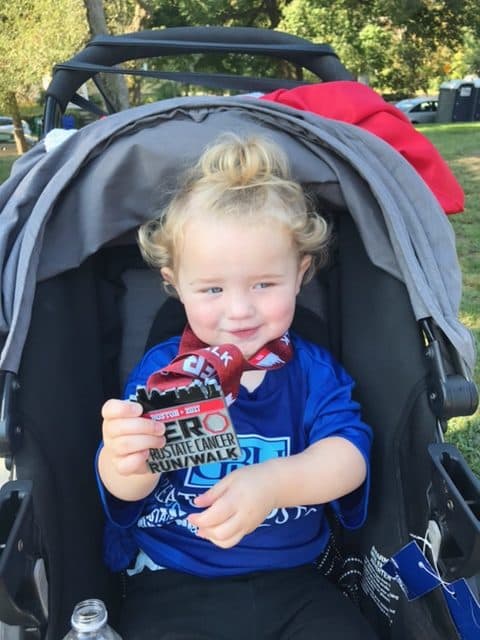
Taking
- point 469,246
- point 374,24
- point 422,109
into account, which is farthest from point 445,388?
point 422,109

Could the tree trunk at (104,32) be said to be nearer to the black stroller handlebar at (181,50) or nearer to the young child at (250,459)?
the black stroller handlebar at (181,50)

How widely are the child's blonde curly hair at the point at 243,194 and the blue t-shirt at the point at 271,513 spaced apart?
0.32m

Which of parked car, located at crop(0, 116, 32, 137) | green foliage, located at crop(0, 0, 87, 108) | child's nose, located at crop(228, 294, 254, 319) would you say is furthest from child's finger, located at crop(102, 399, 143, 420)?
parked car, located at crop(0, 116, 32, 137)

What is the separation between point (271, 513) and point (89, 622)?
Answer: 447mm

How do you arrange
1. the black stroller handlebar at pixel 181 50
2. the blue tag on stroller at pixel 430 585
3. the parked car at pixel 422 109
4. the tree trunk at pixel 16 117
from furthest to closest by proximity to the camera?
the parked car at pixel 422 109, the tree trunk at pixel 16 117, the black stroller handlebar at pixel 181 50, the blue tag on stroller at pixel 430 585

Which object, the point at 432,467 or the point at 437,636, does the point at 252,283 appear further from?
the point at 437,636

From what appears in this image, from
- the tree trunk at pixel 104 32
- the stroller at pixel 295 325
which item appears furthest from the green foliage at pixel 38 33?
the stroller at pixel 295 325

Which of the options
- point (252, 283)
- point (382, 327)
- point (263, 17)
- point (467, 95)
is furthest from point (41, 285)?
point (467, 95)

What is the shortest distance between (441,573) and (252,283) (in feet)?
2.11

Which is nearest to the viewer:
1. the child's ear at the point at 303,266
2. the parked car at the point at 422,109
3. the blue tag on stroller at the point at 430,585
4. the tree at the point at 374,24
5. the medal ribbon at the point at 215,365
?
the medal ribbon at the point at 215,365

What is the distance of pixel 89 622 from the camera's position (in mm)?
1187

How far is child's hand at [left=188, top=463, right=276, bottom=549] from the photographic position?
47.4 inches

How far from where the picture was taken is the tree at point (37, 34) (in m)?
10.1

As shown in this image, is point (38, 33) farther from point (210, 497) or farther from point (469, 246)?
point (210, 497)
